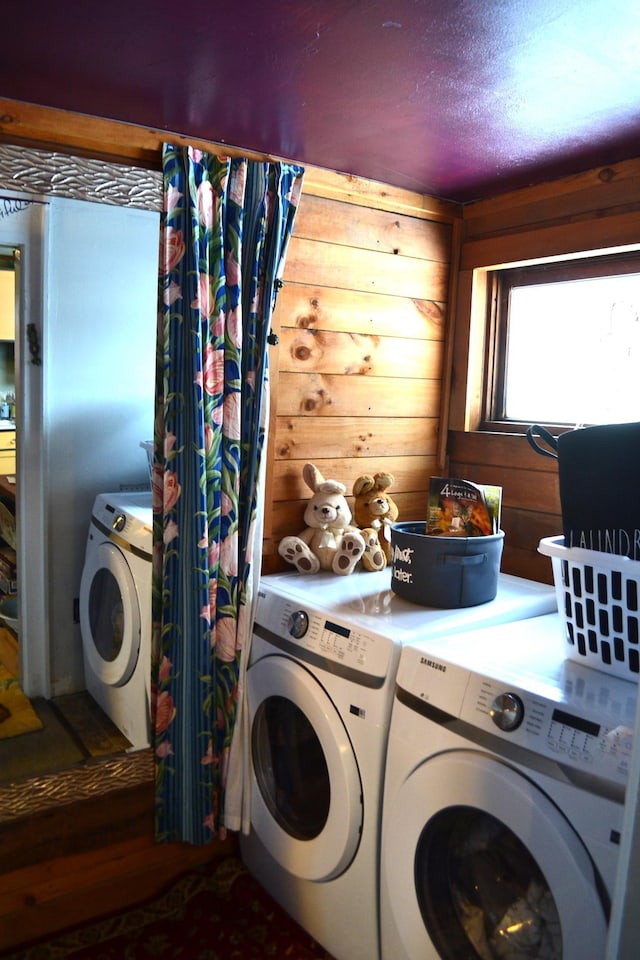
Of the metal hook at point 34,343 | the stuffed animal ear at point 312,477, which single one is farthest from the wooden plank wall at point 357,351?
the metal hook at point 34,343

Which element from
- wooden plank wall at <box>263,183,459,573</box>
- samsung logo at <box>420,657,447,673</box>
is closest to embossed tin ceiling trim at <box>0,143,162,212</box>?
wooden plank wall at <box>263,183,459,573</box>

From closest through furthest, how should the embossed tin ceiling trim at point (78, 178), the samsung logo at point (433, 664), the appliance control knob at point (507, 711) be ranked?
the appliance control knob at point (507, 711) < the samsung logo at point (433, 664) < the embossed tin ceiling trim at point (78, 178)

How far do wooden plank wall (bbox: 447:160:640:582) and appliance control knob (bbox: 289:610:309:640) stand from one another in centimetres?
82

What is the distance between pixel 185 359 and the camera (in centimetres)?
199

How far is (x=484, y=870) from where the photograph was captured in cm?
147

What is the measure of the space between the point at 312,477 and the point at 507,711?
3.40 feet

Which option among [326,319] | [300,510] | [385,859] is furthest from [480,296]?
[385,859]

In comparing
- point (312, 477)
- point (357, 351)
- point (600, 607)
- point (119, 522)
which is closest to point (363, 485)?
point (312, 477)

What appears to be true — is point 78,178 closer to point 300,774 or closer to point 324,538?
point 324,538

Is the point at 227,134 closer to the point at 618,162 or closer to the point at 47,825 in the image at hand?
the point at 618,162

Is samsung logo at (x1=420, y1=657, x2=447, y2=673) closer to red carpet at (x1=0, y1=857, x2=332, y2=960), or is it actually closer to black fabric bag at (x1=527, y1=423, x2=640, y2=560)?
black fabric bag at (x1=527, y1=423, x2=640, y2=560)

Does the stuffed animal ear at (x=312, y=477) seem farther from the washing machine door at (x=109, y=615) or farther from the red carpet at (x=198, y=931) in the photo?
the red carpet at (x=198, y=931)

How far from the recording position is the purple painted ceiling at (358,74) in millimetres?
1330

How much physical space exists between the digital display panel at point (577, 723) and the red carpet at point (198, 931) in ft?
3.42
